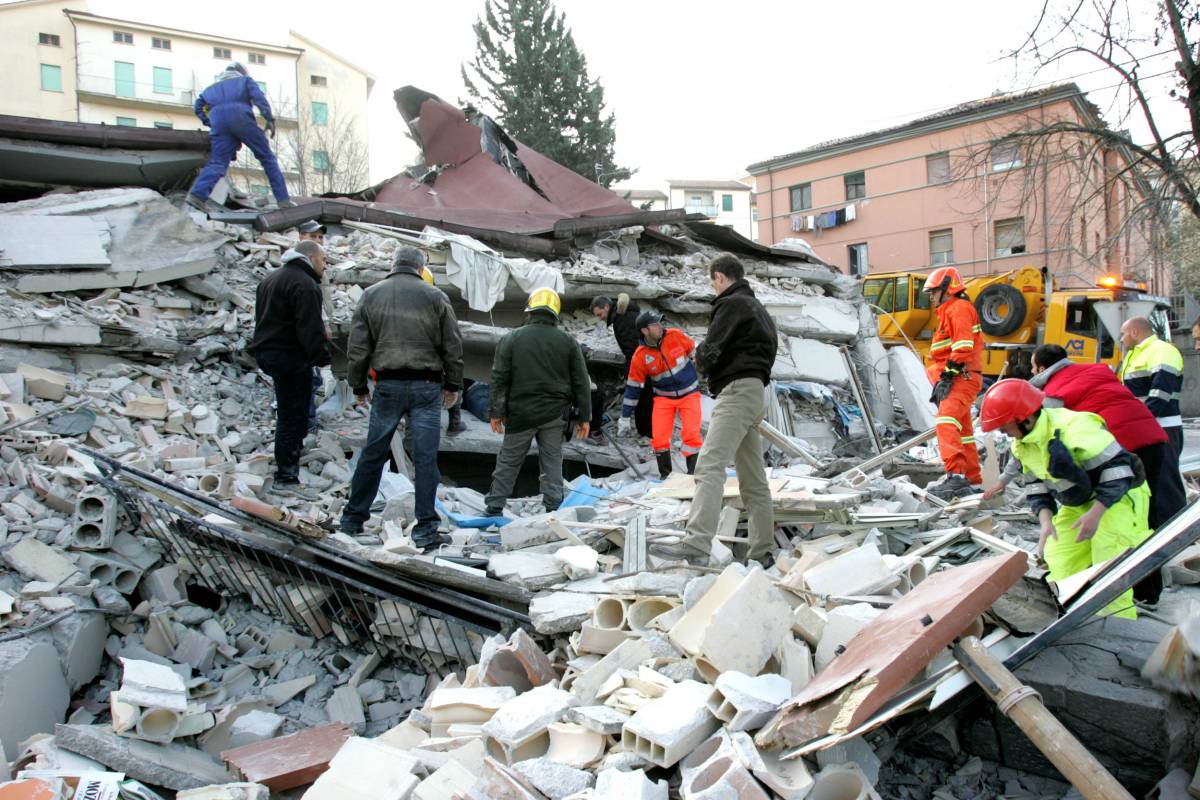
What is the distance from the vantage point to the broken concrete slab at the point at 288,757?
10.7ft

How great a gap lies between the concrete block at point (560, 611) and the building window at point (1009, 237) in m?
26.6

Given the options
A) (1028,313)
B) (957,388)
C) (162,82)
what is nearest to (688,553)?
(957,388)

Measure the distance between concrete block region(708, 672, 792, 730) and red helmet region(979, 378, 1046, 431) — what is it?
1492 millimetres

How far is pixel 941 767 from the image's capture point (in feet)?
9.04

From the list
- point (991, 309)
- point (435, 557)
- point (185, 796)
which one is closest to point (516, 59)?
point (991, 309)

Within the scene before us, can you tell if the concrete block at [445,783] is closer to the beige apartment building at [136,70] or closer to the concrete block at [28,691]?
the concrete block at [28,691]

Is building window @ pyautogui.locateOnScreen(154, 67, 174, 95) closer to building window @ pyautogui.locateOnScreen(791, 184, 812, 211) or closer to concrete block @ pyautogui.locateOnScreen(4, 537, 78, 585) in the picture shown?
building window @ pyautogui.locateOnScreen(791, 184, 812, 211)

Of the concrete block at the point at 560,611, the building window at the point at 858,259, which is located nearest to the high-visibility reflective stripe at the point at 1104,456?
the concrete block at the point at 560,611

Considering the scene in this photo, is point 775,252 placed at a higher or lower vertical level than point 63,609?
higher

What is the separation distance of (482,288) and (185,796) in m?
6.06

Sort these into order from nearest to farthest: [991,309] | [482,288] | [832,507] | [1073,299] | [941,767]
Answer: [941,767], [832,507], [482,288], [1073,299], [991,309]

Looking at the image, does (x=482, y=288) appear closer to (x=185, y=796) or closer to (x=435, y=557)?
(x=435, y=557)

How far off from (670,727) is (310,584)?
2.87m

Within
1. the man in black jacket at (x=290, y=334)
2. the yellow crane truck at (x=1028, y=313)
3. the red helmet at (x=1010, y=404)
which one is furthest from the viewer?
the yellow crane truck at (x=1028, y=313)
